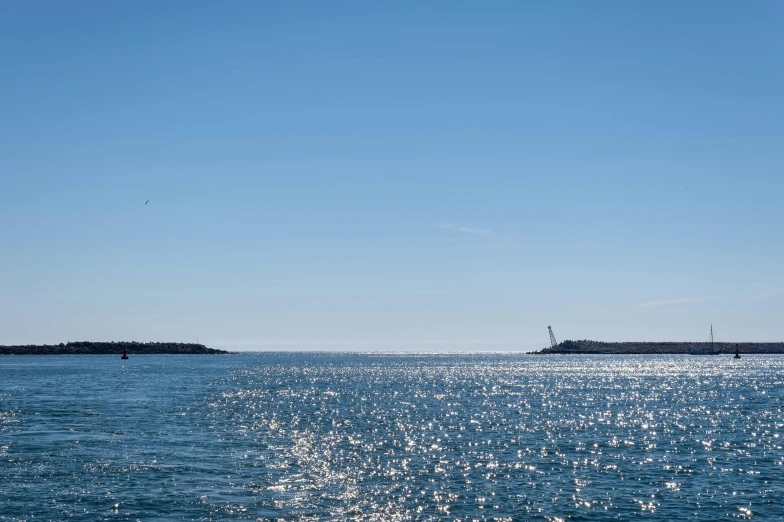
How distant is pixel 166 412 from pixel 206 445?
2319 cm

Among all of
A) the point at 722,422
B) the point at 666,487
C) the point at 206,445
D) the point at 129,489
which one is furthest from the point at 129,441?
the point at 722,422

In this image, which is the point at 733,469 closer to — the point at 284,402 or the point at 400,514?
the point at 400,514

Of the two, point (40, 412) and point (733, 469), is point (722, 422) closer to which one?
point (733, 469)

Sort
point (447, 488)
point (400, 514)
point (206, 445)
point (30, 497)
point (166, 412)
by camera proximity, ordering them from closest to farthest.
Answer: point (400, 514) → point (30, 497) → point (447, 488) → point (206, 445) → point (166, 412)

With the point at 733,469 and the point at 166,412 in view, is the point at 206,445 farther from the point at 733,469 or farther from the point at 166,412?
the point at 733,469

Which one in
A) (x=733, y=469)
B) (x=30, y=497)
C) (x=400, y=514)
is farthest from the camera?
(x=733, y=469)

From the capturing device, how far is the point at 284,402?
85875 mm

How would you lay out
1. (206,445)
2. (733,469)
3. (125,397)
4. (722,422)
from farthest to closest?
(125,397) → (722,422) → (206,445) → (733,469)

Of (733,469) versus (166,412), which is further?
(166,412)

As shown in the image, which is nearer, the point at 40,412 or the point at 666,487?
the point at 666,487

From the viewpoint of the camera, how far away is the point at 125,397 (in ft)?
278

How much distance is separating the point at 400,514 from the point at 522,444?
20992mm

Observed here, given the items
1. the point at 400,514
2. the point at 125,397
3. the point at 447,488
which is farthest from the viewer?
the point at 125,397

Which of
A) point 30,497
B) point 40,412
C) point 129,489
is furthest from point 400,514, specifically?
point 40,412
